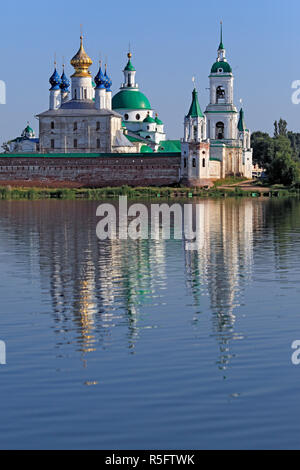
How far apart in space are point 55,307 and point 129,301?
0.99 m

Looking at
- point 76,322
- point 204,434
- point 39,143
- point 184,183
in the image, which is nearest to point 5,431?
point 204,434

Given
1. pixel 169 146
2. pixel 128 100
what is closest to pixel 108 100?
pixel 128 100

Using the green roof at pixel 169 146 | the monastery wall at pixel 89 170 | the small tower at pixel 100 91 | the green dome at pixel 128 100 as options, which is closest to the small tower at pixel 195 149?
the monastery wall at pixel 89 170

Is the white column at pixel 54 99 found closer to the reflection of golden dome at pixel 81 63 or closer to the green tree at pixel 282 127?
the reflection of golden dome at pixel 81 63

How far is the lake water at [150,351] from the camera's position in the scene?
658 cm

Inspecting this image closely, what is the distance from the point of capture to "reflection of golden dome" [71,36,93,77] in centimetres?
5847

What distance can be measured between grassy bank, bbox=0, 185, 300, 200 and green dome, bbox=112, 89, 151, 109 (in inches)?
590

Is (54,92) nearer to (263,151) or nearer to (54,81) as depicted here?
(54,81)

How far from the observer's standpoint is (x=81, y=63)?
58.4 metres

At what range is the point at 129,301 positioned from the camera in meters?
11.7
